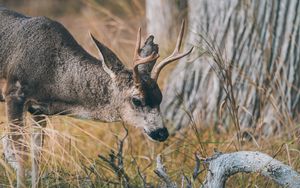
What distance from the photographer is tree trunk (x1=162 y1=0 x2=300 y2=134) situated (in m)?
7.62

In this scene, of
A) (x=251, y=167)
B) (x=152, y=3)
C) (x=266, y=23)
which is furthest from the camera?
(x=152, y=3)

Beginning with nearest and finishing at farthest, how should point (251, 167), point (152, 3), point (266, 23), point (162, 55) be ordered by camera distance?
point (251, 167), point (266, 23), point (162, 55), point (152, 3)

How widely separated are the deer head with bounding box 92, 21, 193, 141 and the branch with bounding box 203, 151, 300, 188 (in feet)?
3.17

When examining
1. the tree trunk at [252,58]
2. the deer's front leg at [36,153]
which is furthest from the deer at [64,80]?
the tree trunk at [252,58]

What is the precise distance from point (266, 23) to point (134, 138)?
4.64ft

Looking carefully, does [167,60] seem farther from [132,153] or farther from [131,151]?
[132,153]

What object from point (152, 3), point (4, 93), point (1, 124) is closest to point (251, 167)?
point (1, 124)

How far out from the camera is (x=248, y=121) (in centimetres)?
Result: 778

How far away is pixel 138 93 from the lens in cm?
634

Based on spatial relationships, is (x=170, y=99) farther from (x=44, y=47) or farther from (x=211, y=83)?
(x=44, y=47)

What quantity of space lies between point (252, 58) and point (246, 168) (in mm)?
2531

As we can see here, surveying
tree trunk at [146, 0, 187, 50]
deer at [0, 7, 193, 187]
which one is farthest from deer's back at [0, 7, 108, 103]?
tree trunk at [146, 0, 187, 50]

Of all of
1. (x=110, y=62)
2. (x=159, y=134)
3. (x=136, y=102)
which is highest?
(x=110, y=62)

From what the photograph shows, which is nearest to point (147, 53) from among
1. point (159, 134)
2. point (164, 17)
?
point (159, 134)
